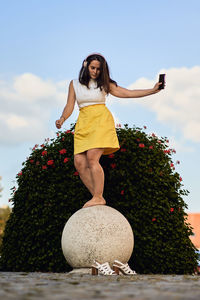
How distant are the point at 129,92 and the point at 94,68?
711mm

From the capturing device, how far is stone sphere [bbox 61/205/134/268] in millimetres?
6410

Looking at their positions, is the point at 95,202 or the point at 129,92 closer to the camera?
the point at 95,202

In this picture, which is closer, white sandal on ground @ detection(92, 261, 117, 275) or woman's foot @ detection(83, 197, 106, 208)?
white sandal on ground @ detection(92, 261, 117, 275)

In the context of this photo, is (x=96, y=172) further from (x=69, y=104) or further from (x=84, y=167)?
(x=69, y=104)

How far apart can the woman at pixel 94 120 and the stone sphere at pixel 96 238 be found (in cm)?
35

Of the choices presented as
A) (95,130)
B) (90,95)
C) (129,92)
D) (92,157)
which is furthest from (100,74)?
(92,157)

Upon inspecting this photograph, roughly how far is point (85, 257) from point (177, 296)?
10.8 feet

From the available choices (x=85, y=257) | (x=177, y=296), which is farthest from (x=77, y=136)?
(x=177, y=296)

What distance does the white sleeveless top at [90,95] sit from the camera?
7145 mm

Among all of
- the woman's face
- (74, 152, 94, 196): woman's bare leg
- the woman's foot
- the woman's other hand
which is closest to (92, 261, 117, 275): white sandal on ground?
the woman's foot

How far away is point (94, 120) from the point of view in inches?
275

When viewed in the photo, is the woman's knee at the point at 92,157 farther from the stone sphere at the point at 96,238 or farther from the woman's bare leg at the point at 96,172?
the stone sphere at the point at 96,238

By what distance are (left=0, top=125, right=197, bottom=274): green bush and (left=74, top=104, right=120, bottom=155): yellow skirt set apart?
40.7 inches

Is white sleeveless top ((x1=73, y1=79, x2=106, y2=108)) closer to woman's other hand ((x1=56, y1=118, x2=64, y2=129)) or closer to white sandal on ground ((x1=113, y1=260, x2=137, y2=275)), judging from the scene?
woman's other hand ((x1=56, y1=118, x2=64, y2=129))
